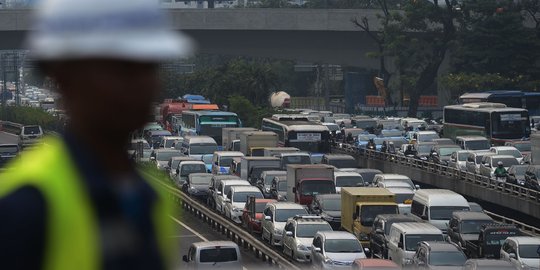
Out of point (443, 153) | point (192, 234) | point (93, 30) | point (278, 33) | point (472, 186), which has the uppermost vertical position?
point (278, 33)

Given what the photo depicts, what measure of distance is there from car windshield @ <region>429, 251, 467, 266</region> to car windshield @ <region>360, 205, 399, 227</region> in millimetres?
6369

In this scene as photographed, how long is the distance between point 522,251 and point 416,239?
211cm

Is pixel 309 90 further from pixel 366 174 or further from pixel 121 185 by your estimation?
pixel 121 185

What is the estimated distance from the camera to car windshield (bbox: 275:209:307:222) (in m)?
27.9

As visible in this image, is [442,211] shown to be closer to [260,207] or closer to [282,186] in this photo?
[260,207]

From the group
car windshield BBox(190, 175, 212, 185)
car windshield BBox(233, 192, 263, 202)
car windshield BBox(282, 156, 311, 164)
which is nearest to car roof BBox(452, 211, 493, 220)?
car windshield BBox(233, 192, 263, 202)

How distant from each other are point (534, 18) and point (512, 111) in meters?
23.2

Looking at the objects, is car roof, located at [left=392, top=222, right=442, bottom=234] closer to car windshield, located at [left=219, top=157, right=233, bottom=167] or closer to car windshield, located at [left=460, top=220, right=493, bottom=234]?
car windshield, located at [left=460, top=220, right=493, bottom=234]

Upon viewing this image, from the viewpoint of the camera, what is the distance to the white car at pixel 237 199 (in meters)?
32.1

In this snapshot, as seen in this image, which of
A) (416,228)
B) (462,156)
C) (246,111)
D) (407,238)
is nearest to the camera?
(407,238)

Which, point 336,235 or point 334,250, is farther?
point 336,235

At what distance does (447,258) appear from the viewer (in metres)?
21.0

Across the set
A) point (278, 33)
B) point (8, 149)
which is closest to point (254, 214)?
point (8, 149)

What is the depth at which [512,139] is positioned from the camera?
4925 cm
